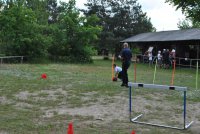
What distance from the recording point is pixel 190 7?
102 feet

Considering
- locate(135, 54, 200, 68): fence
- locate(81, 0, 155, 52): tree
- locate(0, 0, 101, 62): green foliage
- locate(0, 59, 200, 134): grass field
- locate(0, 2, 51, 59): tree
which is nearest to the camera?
locate(0, 59, 200, 134): grass field

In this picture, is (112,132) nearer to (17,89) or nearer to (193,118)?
(193,118)

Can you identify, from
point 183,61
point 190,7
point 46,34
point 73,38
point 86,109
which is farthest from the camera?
point 46,34

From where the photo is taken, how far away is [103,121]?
8367 mm

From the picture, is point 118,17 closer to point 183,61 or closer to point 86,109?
point 183,61

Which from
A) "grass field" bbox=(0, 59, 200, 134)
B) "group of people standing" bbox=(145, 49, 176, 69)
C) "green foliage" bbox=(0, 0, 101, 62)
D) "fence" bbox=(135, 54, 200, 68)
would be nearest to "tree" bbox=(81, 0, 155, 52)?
"fence" bbox=(135, 54, 200, 68)

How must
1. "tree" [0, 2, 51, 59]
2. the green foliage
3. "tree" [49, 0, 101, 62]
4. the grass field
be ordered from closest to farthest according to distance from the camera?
the grass field
"tree" [0, 2, 51, 59]
the green foliage
"tree" [49, 0, 101, 62]

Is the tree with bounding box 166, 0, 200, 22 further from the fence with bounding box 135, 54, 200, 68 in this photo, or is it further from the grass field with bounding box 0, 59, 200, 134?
the grass field with bounding box 0, 59, 200, 134

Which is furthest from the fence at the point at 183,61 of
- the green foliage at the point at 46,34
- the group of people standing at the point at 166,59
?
the green foliage at the point at 46,34

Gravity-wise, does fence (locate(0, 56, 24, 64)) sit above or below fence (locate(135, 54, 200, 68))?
above

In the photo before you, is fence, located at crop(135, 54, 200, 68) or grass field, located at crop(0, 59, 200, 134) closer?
grass field, located at crop(0, 59, 200, 134)

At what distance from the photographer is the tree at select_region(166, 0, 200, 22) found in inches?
1190

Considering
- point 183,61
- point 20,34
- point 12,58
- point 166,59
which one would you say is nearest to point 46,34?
point 20,34

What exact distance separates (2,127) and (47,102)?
133 inches
